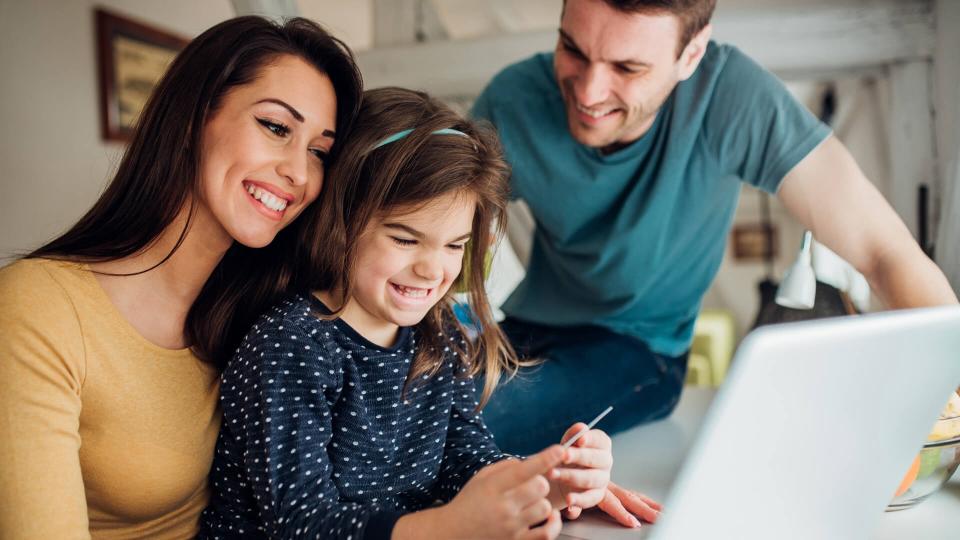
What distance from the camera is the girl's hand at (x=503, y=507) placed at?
72cm

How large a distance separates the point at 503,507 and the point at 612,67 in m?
1.02

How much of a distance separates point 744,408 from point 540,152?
3.97 feet

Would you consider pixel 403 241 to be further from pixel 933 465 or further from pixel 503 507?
pixel 933 465

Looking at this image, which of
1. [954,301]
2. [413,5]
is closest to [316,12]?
[413,5]

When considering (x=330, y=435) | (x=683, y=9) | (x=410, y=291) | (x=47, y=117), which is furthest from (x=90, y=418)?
→ (x=47, y=117)

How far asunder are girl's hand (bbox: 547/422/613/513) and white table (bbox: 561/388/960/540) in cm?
5

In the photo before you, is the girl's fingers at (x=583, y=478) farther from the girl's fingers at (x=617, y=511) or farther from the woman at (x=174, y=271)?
the woman at (x=174, y=271)

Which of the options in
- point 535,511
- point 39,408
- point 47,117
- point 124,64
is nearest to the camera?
point 535,511

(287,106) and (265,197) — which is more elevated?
(287,106)

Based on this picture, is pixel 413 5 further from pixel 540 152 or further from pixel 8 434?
pixel 8 434

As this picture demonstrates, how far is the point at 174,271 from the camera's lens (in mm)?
1060

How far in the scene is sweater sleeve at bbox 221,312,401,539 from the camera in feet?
2.83

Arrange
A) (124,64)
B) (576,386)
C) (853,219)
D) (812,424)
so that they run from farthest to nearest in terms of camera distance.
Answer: (124,64)
(576,386)
(853,219)
(812,424)

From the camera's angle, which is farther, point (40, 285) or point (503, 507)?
point (40, 285)
